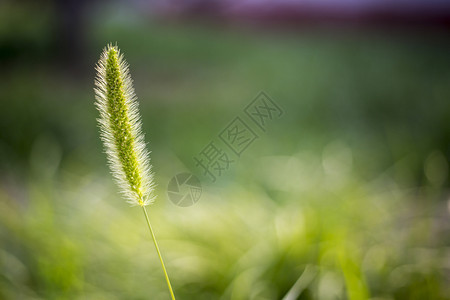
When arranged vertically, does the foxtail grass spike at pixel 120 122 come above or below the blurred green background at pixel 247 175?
below

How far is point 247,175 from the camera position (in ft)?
9.95

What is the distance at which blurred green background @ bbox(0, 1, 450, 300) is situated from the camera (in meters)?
1.94

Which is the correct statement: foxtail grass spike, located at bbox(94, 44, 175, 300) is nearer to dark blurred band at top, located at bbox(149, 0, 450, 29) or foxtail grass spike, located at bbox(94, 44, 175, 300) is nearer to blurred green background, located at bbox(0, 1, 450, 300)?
blurred green background, located at bbox(0, 1, 450, 300)

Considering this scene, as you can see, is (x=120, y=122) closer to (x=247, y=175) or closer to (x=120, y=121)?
(x=120, y=121)

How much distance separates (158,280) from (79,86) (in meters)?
5.02

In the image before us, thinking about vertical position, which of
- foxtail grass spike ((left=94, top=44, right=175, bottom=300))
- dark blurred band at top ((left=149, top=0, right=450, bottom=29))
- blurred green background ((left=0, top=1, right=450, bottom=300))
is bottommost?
foxtail grass spike ((left=94, top=44, right=175, bottom=300))

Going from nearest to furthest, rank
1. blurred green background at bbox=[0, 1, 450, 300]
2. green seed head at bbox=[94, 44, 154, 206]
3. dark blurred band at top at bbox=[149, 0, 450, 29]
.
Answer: green seed head at bbox=[94, 44, 154, 206] → blurred green background at bbox=[0, 1, 450, 300] → dark blurred band at top at bbox=[149, 0, 450, 29]

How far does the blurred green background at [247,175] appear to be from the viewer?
1936 mm

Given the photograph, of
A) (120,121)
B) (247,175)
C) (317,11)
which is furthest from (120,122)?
(317,11)

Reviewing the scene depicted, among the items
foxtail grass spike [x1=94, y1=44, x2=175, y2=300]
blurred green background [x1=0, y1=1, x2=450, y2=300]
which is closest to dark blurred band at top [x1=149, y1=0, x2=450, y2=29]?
blurred green background [x1=0, y1=1, x2=450, y2=300]

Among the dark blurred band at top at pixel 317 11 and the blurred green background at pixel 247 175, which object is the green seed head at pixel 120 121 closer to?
the blurred green background at pixel 247 175

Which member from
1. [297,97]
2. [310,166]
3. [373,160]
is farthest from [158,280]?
[297,97]

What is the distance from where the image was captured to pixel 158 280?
1.98 metres

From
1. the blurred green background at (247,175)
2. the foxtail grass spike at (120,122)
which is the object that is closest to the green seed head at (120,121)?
the foxtail grass spike at (120,122)
